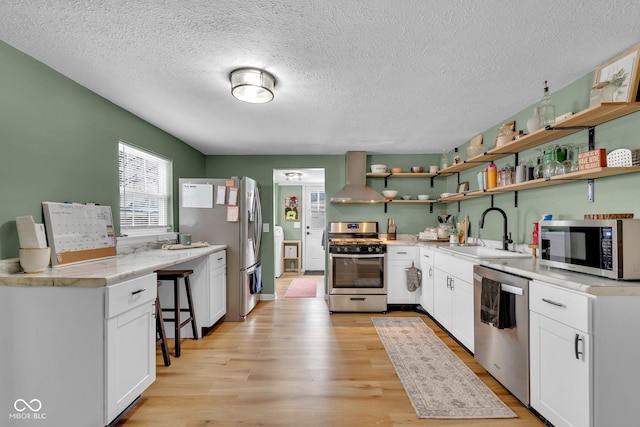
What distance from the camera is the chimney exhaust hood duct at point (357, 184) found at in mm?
4387

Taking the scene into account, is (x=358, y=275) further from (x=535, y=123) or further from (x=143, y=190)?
(x=143, y=190)

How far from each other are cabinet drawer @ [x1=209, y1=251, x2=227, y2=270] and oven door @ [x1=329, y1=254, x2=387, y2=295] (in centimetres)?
138

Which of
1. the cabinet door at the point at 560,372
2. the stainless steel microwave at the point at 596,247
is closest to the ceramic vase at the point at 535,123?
the stainless steel microwave at the point at 596,247

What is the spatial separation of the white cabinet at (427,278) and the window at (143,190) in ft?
10.6

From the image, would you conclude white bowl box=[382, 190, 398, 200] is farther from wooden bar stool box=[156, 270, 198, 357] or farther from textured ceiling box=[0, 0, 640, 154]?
wooden bar stool box=[156, 270, 198, 357]

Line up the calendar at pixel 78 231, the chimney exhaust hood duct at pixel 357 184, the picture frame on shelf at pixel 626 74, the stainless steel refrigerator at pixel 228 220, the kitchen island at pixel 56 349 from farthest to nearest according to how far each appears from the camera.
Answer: the chimney exhaust hood duct at pixel 357 184
the stainless steel refrigerator at pixel 228 220
the calendar at pixel 78 231
the picture frame on shelf at pixel 626 74
the kitchen island at pixel 56 349

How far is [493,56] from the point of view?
1882 mm

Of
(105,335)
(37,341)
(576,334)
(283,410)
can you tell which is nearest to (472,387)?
(576,334)

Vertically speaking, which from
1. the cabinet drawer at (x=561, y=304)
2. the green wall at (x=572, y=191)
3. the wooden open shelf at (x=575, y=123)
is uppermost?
the wooden open shelf at (x=575, y=123)

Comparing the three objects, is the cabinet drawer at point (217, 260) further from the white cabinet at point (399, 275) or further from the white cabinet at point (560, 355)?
the white cabinet at point (560, 355)

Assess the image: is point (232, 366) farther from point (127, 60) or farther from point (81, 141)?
point (127, 60)

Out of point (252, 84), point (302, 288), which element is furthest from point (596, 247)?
point (302, 288)

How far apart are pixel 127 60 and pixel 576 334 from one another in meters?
3.04

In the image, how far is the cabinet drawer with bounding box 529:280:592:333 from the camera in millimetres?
1455
